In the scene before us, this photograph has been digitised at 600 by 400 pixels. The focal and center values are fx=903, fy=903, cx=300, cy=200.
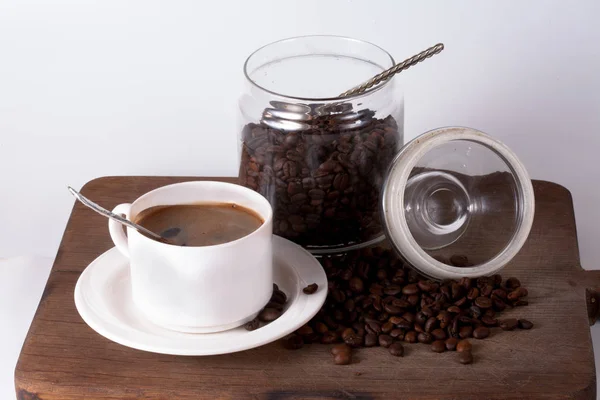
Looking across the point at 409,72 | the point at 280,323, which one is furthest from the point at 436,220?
the point at 409,72

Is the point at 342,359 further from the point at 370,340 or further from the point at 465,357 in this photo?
the point at 465,357

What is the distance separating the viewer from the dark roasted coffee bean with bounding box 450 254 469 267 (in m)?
1.46

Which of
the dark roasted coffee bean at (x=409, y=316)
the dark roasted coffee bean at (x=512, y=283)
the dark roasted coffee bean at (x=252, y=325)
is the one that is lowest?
the dark roasted coffee bean at (x=409, y=316)

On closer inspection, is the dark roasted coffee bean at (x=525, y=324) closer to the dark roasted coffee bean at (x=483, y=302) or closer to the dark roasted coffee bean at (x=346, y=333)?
the dark roasted coffee bean at (x=483, y=302)

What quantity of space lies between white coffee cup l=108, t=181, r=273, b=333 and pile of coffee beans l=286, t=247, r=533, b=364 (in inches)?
4.1

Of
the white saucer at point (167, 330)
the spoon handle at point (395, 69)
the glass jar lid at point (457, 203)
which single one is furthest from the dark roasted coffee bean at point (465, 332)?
the spoon handle at point (395, 69)

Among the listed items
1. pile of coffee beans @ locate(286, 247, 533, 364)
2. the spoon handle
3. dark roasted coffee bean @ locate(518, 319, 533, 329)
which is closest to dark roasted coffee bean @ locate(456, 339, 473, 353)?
pile of coffee beans @ locate(286, 247, 533, 364)

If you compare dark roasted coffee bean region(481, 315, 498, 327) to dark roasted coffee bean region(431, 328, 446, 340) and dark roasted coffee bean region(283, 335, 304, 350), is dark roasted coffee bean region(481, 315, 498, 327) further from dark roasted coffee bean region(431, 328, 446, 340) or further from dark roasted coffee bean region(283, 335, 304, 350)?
dark roasted coffee bean region(283, 335, 304, 350)

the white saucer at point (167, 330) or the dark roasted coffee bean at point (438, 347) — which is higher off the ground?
the white saucer at point (167, 330)

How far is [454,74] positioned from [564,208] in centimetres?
39

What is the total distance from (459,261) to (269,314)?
35 cm

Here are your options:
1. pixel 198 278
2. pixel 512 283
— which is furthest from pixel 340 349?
pixel 512 283

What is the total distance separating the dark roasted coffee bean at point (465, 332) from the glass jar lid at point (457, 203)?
4.0 inches

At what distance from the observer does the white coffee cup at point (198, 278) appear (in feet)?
3.94
